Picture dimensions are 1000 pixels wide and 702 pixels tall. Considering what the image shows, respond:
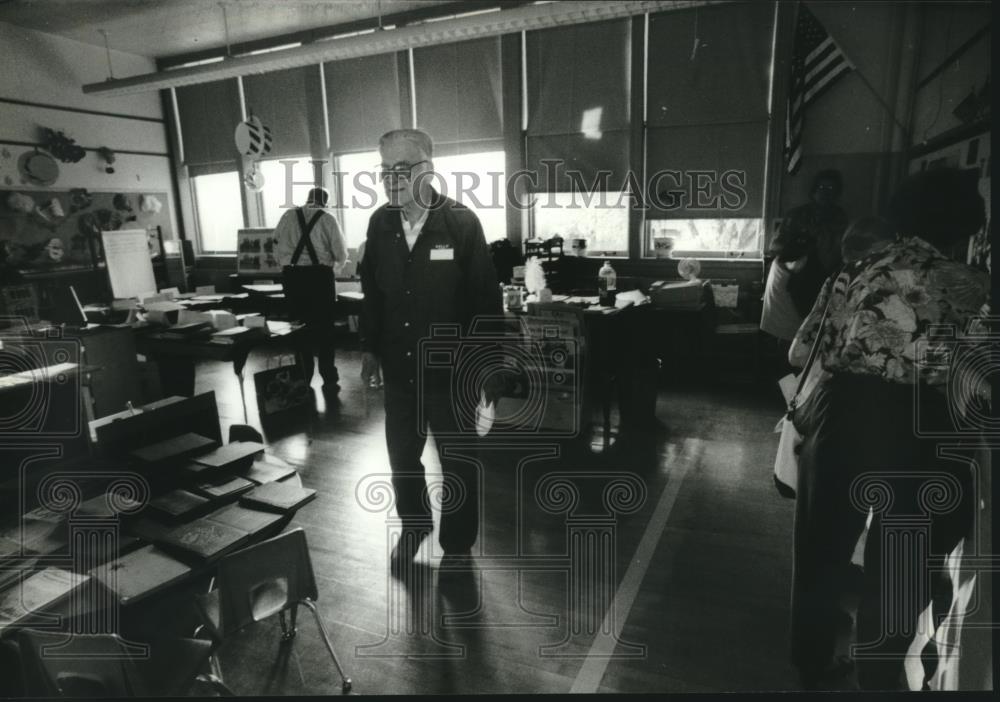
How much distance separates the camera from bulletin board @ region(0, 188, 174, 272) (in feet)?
22.5

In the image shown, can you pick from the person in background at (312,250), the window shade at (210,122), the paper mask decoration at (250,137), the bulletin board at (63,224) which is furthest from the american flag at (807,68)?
the bulletin board at (63,224)

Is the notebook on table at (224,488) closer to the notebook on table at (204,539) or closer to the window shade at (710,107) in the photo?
the notebook on table at (204,539)

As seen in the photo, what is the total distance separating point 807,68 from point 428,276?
187 inches

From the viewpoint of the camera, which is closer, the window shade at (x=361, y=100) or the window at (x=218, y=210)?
the window shade at (x=361, y=100)

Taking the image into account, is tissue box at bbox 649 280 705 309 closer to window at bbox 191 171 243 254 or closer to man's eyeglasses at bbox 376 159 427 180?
man's eyeglasses at bbox 376 159 427 180

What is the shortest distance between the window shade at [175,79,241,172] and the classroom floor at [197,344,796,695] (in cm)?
649

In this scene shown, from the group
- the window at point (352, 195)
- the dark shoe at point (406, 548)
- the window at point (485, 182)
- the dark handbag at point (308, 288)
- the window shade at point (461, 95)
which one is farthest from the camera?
the window at point (352, 195)

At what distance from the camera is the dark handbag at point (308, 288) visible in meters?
4.69

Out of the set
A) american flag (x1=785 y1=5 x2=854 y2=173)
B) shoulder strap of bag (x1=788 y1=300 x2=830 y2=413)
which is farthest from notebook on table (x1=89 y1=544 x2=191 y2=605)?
american flag (x1=785 y1=5 x2=854 y2=173)

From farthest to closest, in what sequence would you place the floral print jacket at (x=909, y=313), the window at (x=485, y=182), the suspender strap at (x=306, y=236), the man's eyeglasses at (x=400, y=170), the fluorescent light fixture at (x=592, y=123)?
the window at (x=485, y=182)
the fluorescent light fixture at (x=592, y=123)
the suspender strap at (x=306, y=236)
the man's eyeglasses at (x=400, y=170)
the floral print jacket at (x=909, y=313)

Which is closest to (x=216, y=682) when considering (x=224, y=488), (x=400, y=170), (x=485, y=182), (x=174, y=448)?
(x=224, y=488)

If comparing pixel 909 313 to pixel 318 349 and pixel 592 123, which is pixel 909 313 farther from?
pixel 592 123

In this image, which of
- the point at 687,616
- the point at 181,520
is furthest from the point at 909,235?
the point at 181,520

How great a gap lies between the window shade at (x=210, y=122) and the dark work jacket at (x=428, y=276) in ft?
23.9
